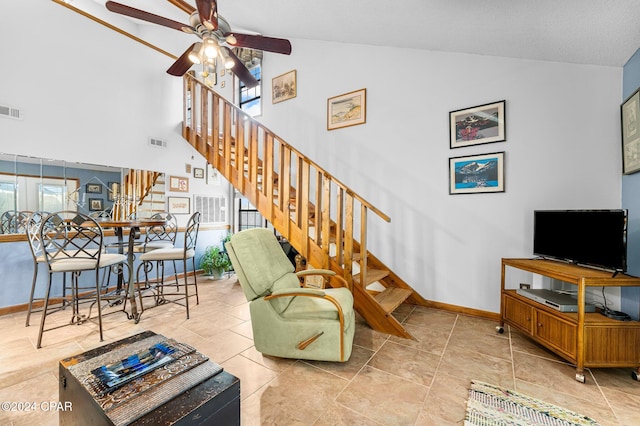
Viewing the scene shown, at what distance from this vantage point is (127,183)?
4.05 meters

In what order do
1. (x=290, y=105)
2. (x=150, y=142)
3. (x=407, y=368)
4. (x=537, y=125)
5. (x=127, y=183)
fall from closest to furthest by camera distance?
(x=407, y=368)
(x=537, y=125)
(x=127, y=183)
(x=150, y=142)
(x=290, y=105)

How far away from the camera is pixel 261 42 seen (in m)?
2.58

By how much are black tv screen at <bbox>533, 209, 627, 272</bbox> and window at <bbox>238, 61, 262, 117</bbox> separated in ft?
15.3

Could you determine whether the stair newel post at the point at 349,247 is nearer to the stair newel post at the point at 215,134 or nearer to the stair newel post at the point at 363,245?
the stair newel post at the point at 363,245

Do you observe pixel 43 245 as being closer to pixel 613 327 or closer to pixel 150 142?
pixel 150 142

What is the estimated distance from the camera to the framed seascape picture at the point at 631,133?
2.14 m

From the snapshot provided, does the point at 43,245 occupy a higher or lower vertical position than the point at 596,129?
lower

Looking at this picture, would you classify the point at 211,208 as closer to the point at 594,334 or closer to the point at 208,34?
the point at 208,34

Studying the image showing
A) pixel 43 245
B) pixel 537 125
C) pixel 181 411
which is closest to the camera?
pixel 181 411

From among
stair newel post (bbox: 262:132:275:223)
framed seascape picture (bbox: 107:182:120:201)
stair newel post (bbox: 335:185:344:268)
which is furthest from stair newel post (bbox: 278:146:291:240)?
framed seascape picture (bbox: 107:182:120:201)

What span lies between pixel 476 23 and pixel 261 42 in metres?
1.98

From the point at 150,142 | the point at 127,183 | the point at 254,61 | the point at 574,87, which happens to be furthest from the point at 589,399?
the point at 254,61

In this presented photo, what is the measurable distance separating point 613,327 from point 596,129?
1.84 m

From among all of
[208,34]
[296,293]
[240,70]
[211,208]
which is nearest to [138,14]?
[208,34]
